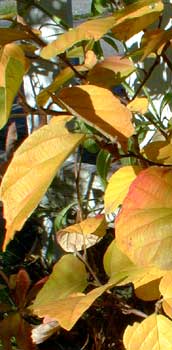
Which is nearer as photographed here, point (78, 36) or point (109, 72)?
point (78, 36)

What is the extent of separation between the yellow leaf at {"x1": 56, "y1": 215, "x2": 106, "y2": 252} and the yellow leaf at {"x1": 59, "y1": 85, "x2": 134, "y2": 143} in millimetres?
346

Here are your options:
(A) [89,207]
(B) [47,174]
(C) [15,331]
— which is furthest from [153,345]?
(A) [89,207]

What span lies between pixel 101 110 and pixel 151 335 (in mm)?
310

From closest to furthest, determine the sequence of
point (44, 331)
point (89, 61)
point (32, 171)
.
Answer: point (32, 171), point (89, 61), point (44, 331)

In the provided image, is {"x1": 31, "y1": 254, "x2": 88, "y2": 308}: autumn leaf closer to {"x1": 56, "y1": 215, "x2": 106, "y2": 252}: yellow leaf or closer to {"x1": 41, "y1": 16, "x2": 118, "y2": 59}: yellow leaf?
{"x1": 56, "y1": 215, "x2": 106, "y2": 252}: yellow leaf

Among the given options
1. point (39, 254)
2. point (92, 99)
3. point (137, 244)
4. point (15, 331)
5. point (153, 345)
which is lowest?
point (39, 254)

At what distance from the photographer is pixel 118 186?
0.92m

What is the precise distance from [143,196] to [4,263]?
1.41 metres

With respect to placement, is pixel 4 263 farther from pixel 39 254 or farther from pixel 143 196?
pixel 143 196

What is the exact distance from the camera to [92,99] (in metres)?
0.78

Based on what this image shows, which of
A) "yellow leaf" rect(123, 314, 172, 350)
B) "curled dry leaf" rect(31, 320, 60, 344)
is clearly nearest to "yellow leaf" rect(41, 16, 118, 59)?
"yellow leaf" rect(123, 314, 172, 350)

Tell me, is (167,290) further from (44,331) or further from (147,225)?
(44,331)

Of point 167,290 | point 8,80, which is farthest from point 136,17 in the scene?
point 167,290

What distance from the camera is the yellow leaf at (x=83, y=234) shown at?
1107 millimetres
